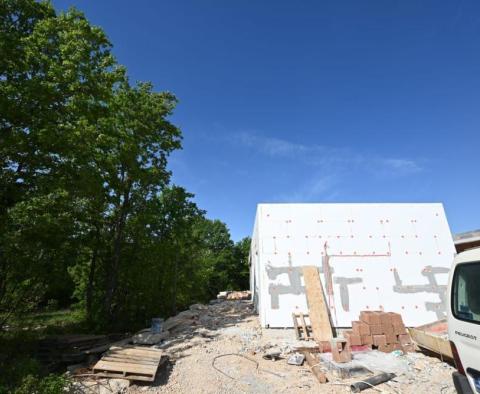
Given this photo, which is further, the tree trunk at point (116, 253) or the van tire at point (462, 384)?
the tree trunk at point (116, 253)

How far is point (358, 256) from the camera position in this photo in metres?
11.9

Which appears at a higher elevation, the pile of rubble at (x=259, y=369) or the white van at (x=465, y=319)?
the white van at (x=465, y=319)

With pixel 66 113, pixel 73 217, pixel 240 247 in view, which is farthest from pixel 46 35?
pixel 240 247

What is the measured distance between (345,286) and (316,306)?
1.62 m

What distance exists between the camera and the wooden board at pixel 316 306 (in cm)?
1016

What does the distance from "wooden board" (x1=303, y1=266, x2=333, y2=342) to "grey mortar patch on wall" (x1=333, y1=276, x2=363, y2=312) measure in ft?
2.65

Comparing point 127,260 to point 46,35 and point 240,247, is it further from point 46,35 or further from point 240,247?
point 240,247

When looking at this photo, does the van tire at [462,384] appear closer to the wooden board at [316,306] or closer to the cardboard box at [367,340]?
the cardboard box at [367,340]

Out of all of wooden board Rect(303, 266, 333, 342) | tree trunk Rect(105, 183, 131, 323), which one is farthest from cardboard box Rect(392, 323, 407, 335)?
tree trunk Rect(105, 183, 131, 323)

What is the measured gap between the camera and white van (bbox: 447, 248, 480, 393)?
126 inches

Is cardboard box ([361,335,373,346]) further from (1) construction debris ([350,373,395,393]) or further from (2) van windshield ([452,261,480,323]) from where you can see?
(2) van windshield ([452,261,480,323])

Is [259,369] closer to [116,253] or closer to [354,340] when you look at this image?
[354,340]

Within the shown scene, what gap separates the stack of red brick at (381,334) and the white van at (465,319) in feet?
19.0

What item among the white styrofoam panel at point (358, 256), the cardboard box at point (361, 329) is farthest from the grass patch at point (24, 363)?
the cardboard box at point (361, 329)
